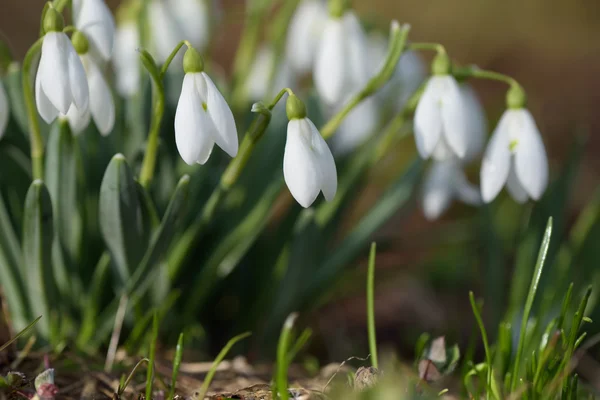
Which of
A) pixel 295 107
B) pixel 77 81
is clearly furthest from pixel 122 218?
pixel 295 107

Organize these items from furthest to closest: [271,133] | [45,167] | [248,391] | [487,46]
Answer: [487,46] → [271,133] → [45,167] → [248,391]

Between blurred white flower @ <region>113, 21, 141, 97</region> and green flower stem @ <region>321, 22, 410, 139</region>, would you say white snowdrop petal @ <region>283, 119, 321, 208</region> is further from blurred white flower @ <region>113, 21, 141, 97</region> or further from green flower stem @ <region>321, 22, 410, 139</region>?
blurred white flower @ <region>113, 21, 141, 97</region>

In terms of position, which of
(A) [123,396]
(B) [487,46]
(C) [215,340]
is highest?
(B) [487,46]

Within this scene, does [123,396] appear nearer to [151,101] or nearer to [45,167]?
[45,167]

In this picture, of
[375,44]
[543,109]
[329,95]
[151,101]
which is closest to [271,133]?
[329,95]

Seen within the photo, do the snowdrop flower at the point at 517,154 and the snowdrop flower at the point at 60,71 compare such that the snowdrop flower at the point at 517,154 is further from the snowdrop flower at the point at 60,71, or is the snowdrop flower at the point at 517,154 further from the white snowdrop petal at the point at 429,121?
the snowdrop flower at the point at 60,71

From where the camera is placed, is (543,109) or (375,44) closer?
(375,44)
